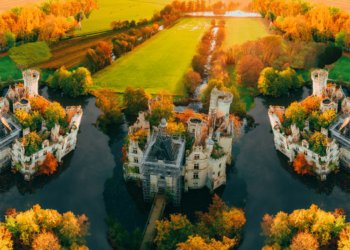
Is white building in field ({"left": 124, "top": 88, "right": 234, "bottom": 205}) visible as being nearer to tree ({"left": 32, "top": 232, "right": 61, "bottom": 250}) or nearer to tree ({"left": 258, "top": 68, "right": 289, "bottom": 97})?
tree ({"left": 32, "top": 232, "right": 61, "bottom": 250})

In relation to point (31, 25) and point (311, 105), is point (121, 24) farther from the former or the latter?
point (311, 105)

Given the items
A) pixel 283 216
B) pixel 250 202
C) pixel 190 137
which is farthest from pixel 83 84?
pixel 283 216

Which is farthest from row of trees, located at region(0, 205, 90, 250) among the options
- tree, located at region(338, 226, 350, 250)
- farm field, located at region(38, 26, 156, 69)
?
farm field, located at region(38, 26, 156, 69)

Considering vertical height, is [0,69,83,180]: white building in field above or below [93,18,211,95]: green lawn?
above

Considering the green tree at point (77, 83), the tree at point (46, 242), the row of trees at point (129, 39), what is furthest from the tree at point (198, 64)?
the tree at point (46, 242)

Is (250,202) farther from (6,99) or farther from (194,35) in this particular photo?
(194,35)

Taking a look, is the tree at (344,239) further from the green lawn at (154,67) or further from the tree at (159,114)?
the green lawn at (154,67)
